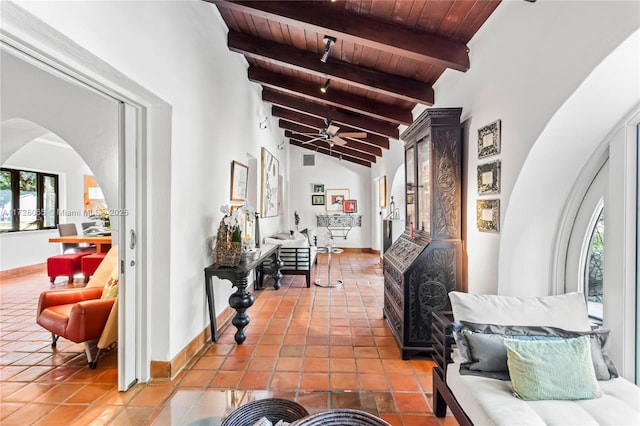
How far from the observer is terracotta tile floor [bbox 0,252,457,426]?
6.06 ft

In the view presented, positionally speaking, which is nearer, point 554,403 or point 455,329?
point 554,403

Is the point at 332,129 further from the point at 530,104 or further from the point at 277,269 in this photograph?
the point at 530,104

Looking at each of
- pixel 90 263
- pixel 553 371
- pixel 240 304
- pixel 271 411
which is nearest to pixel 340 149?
pixel 240 304

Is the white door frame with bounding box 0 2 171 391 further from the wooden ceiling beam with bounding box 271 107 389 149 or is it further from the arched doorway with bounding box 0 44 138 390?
the wooden ceiling beam with bounding box 271 107 389 149

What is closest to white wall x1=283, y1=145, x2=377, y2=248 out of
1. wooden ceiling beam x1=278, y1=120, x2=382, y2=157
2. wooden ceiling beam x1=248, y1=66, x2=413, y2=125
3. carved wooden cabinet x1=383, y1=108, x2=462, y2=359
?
wooden ceiling beam x1=278, y1=120, x2=382, y2=157

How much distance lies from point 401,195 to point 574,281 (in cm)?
453

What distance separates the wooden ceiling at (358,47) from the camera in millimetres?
2271

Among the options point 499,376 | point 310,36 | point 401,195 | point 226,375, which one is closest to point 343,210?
point 401,195

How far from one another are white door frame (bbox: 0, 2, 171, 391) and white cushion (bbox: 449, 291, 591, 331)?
2.18 m

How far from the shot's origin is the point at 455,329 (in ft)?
5.33

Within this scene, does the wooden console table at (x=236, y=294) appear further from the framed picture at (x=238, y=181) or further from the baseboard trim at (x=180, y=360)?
the framed picture at (x=238, y=181)

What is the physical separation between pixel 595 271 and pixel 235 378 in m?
2.57

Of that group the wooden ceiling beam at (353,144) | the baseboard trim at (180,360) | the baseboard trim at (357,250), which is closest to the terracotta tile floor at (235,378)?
the baseboard trim at (180,360)

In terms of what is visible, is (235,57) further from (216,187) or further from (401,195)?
(401,195)
